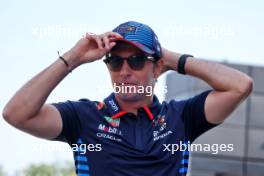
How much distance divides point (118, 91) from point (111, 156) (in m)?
0.39

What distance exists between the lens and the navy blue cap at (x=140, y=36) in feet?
13.5

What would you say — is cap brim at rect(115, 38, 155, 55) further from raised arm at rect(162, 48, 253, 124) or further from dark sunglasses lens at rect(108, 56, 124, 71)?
raised arm at rect(162, 48, 253, 124)

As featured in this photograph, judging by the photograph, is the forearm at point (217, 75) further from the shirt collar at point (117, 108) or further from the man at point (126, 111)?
the shirt collar at point (117, 108)

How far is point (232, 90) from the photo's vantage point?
431 centimetres

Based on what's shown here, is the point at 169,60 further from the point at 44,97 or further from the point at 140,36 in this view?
the point at 44,97

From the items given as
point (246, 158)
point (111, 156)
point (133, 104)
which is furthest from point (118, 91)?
point (246, 158)

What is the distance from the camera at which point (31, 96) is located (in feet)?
12.8

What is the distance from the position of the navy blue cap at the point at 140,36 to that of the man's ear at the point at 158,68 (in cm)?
7

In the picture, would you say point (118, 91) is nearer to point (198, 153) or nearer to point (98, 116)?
point (98, 116)

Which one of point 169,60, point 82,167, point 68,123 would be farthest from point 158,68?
point 82,167

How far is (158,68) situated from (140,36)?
0.31m

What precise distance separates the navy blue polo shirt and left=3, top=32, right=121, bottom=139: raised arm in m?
0.09

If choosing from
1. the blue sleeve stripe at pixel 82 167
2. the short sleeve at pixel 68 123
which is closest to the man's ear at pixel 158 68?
the short sleeve at pixel 68 123

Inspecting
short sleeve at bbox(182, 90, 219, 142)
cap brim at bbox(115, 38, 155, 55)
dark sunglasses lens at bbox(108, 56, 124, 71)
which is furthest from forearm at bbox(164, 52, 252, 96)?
dark sunglasses lens at bbox(108, 56, 124, 71)
